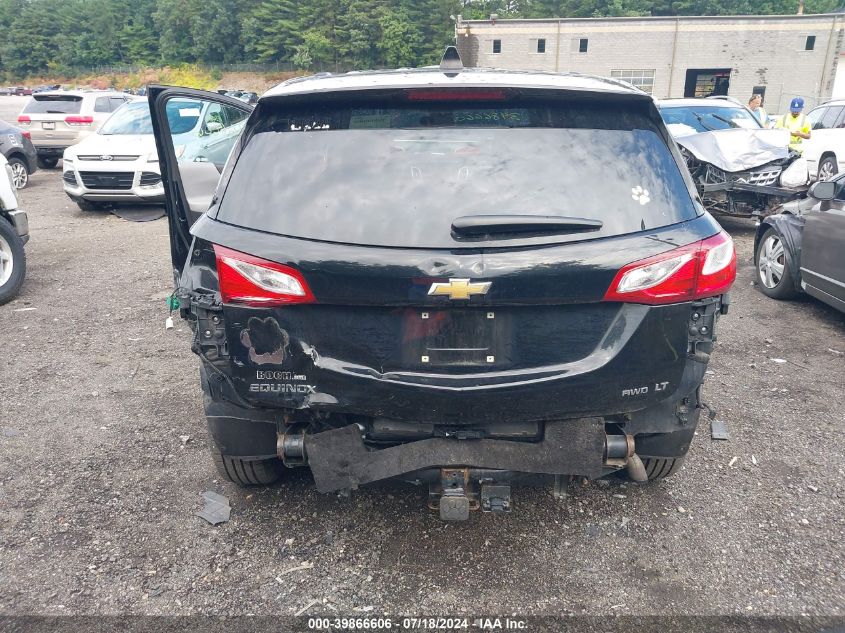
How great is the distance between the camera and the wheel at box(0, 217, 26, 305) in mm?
6906

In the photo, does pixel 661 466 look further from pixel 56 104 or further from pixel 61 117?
pixel 56 104

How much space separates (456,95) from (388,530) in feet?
6.68

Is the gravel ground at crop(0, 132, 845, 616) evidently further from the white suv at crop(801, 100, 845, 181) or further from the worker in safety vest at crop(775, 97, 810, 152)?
the worker in safety vest at crop(775, 97, 810, 152)

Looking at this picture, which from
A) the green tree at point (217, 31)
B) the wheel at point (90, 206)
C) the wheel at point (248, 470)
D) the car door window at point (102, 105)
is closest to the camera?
the wheel at point (248, 470)

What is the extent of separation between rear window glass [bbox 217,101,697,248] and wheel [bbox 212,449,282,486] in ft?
4.17

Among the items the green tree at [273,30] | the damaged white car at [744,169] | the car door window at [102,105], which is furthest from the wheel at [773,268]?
the green tree at [273,30]

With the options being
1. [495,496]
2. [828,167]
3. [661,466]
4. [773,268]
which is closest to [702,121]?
[828,167]

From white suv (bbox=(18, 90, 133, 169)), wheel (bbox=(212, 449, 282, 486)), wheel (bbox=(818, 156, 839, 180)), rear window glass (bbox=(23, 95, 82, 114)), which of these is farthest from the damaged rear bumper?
rear window glass (bbox=(23, 95, 82, 114))

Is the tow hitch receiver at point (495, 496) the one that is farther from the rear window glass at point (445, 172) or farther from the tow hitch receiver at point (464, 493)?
the rear window glass at point (445, 172)

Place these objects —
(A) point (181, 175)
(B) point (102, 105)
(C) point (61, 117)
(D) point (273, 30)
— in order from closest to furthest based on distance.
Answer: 1. (A) point (181, 175)
2. (C) point (61, 117)
3. (B) point (102, 105)
4. (D) point (273, 30)

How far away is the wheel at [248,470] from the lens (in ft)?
10.5

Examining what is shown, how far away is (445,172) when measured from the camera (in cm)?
246

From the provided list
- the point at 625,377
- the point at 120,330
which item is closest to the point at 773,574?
the point at 625,377

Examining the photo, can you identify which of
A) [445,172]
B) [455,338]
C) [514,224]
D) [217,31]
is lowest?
[217,31]
